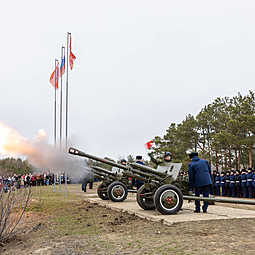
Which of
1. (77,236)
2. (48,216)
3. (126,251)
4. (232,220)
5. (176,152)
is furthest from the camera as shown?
(176,152)

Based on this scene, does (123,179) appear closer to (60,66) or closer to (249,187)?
(249,187)

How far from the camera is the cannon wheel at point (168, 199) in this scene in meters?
10.5

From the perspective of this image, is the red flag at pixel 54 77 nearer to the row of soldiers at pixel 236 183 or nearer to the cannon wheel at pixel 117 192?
the cannon wheel at pixel 117 192

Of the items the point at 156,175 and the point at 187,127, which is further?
the point at 187,127

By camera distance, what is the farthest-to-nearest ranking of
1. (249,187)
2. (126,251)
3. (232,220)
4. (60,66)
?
(60,66) < (249,187) < (232,220) < (126,251)

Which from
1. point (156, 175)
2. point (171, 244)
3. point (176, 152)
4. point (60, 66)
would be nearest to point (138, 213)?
point (156, 175)

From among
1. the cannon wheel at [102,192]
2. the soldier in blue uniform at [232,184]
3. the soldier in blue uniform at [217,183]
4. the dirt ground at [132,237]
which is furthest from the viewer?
the soldier in blue uniform at [217,183]

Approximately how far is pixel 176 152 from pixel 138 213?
35155mm

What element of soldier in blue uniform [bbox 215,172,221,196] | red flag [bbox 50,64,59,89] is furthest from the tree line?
red flag [bbox 50,64,59,89]

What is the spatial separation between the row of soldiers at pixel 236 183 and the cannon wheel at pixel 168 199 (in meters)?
9.94

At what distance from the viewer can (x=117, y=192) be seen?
16516 mm

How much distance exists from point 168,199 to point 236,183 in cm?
1146

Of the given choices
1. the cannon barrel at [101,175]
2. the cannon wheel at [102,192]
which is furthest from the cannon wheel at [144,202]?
the cannon wheel at [102,192]

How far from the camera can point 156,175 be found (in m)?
11.7
